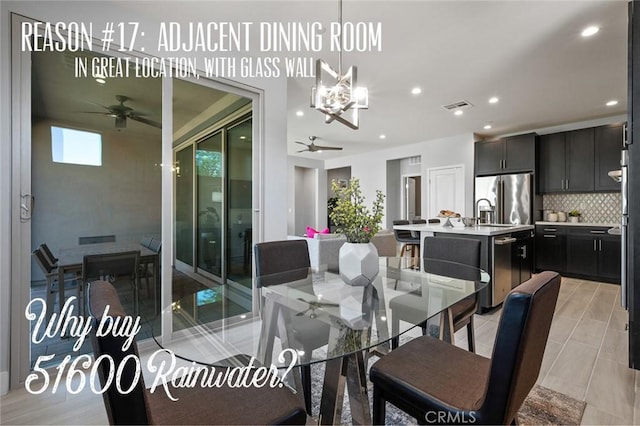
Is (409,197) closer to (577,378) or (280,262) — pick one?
(577,378)

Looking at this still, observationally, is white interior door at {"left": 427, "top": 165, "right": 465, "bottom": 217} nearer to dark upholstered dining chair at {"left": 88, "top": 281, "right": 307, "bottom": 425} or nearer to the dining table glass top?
the dining table glass top

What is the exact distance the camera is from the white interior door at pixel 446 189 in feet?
20.3

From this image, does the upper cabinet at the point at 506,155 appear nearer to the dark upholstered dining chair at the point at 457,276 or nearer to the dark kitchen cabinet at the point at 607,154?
the dark kitchen cabinet at the point at 607,154

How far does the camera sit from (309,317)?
54.2 inches

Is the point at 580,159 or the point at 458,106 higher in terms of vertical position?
the point at 458,106

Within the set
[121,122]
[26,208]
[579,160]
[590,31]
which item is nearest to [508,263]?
[590,31]

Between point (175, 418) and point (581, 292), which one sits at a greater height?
point (175, 418)

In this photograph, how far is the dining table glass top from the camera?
1108 millimetres

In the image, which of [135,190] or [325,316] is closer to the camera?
[325,316]

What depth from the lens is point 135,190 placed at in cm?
240

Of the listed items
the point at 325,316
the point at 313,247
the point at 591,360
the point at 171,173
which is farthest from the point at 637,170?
the point at 171,173

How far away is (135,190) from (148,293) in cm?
87

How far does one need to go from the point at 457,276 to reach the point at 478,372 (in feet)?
3.19

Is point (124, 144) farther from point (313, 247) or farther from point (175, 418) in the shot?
point (313, 247)
